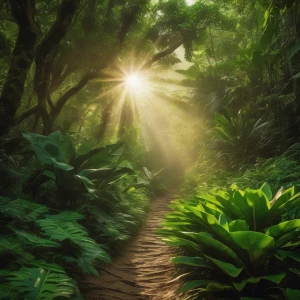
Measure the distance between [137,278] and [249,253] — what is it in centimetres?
135

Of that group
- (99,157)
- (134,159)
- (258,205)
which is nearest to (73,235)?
(258,205)

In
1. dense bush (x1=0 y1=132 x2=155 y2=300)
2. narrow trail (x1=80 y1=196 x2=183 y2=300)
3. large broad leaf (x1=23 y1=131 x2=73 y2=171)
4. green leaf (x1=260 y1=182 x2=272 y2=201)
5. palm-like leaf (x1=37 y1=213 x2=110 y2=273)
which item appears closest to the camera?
dense bush (x1=0 y1=132 x2=155 y2=300)

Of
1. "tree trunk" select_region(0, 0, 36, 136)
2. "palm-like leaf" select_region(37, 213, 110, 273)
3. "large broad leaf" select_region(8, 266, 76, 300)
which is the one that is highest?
"tree trunk" select_region(0, 0, 36, 136)

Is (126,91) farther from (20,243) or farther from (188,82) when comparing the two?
(20,243)

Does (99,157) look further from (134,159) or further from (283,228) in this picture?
(134,159)

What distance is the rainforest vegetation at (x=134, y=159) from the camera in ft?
6.17

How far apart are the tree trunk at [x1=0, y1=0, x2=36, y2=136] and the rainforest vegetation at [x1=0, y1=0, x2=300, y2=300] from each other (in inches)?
0.7

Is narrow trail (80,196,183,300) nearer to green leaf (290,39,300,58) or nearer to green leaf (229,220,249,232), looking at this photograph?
green leaf (229,220,249,232)

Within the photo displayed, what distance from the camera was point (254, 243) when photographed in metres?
1.79

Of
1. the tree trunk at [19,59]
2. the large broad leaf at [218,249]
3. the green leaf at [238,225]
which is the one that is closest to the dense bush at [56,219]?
the tree trunk at [19,59]

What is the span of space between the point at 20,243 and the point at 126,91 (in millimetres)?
9409

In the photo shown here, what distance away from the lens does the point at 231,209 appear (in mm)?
2314

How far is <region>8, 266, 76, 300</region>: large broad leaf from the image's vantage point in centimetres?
151

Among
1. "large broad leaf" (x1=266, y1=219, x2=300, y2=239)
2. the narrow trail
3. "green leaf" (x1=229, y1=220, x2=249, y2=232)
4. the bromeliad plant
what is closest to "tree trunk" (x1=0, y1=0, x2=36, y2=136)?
the narrow trail
